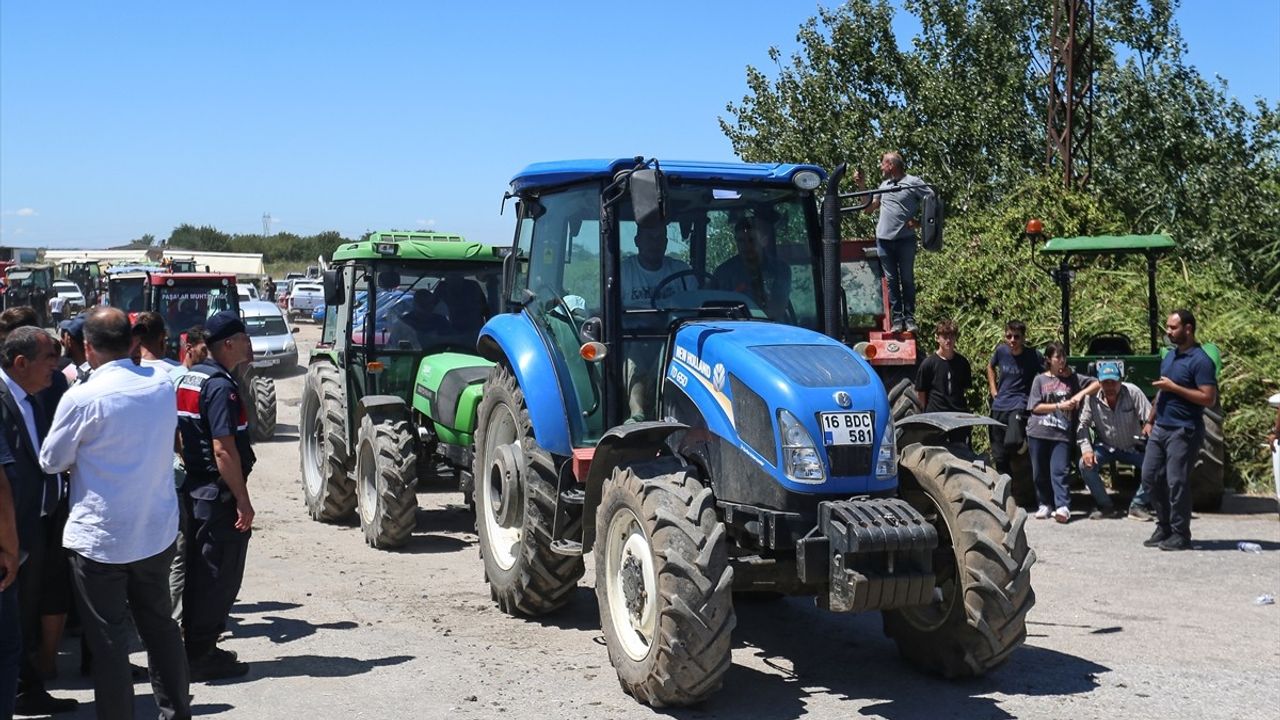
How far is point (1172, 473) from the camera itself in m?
9.60

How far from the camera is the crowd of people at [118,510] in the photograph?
5051 millimetres

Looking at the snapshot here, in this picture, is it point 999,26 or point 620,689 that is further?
point 999,26

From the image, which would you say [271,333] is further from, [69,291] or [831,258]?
[69,291]

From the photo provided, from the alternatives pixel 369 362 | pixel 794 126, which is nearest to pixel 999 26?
pixel 794 126

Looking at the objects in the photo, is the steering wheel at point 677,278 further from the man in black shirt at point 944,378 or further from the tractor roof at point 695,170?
the man in black shirt at point 944,378

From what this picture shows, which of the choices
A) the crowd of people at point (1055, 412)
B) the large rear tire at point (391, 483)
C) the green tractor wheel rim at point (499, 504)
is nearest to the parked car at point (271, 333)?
the large rear tire at point (391, 483)

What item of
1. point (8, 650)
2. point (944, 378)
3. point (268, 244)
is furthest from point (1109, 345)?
point (268, 244)

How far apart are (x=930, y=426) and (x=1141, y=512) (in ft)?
18.5

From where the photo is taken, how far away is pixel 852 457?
5.90m

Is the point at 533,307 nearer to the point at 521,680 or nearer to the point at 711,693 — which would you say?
the point at 521,680

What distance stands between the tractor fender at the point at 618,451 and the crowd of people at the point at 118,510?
171 cm

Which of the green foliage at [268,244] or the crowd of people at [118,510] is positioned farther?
the green foliage at [268,244]

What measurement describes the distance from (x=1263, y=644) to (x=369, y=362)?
6.84 metres

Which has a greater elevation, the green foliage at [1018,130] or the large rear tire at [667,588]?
the green foliage at [1018,130]
